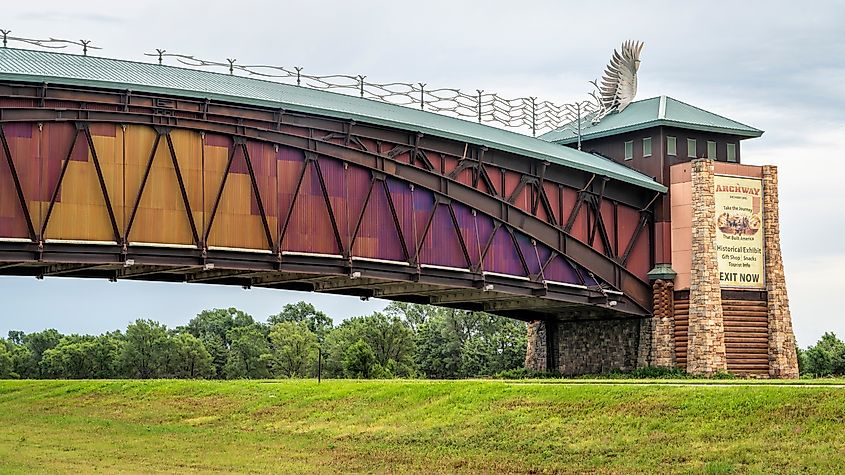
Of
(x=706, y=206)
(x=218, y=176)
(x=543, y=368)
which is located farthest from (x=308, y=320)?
(x=218, y=176)

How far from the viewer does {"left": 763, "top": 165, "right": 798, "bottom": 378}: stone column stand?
69312 millimetres

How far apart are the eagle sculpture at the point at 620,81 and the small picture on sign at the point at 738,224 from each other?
10963 mm

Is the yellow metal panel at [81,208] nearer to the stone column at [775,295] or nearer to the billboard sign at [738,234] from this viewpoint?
the billboard sign at [738,234]

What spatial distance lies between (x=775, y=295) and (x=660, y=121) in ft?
39.2

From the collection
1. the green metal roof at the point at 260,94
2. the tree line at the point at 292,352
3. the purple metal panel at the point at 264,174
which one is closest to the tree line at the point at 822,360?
the tree line at the point at 292,352

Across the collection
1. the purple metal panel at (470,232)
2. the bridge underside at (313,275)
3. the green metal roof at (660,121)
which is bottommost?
the bridge underside at (313,275)

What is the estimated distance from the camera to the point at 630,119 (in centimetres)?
7338

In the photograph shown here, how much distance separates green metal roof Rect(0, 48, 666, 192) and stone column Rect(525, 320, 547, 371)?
41.6 ft

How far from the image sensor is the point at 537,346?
77312 mm

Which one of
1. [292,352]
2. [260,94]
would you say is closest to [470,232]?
[260,94]

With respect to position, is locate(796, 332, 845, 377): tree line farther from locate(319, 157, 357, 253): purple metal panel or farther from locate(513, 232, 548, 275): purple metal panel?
locate(319, 157, 357, 253): purple metal panel

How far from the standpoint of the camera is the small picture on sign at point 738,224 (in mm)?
69562

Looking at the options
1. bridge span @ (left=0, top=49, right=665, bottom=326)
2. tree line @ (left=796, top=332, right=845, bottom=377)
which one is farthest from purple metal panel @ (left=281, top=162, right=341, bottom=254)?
tree line @ (left=796, top=332, right=845, bottom=377)

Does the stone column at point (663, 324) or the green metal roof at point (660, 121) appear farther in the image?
the green metal roof at point (660, 121)
